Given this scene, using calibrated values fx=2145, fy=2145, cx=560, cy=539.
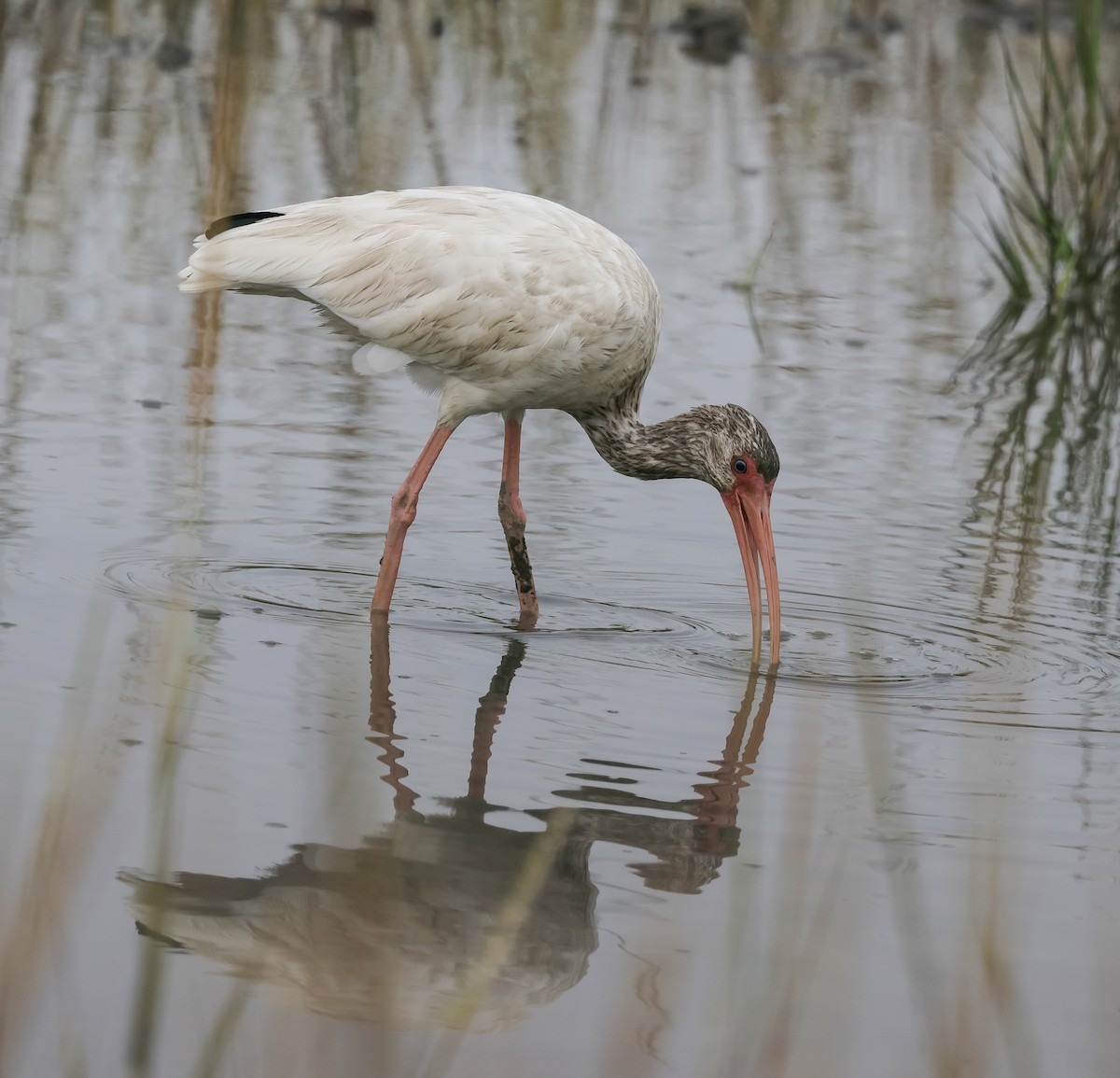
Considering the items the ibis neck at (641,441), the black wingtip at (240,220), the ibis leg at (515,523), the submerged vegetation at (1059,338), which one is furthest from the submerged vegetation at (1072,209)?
the black wingtip at (240,220)

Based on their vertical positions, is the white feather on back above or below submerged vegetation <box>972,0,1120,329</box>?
below

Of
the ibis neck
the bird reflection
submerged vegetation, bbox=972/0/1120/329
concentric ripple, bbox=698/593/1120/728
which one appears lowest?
the bird reflection

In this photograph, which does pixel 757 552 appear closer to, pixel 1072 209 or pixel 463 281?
pixel 463 281

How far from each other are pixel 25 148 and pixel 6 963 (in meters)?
11.6

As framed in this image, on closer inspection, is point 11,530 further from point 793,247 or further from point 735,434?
point 793,247

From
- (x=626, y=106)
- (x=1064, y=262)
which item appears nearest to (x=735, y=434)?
(x=1064, y=262)

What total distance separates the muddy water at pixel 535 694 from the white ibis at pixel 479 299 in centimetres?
42

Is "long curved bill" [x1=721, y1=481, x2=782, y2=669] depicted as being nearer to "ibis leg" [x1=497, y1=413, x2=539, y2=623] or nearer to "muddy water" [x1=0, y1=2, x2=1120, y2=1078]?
"muddy water" [x1=0, y1=2, x2=1120, y2=1078]

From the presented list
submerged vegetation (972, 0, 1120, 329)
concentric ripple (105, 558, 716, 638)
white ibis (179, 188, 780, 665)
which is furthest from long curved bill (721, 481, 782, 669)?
submerged vegetation (972, 0, 1120, 329)

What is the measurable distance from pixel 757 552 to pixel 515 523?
2.67ft

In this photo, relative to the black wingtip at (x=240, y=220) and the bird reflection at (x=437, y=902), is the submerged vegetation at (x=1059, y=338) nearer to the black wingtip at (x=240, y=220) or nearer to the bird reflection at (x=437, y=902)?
the black wingtip at (x=240, y=220)

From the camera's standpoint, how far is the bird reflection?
12.7 feet

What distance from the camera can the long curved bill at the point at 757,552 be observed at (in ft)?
21.2

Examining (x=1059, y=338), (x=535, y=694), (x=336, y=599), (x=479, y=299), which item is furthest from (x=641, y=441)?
(x=1059, y=338)
